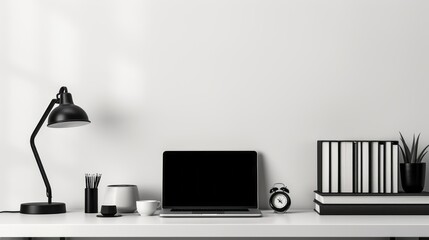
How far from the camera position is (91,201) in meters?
2.23

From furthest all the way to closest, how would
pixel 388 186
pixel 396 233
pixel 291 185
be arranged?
pixel 291 185, pixel 388 186, pixel 396 233

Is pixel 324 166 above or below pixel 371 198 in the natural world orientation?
above

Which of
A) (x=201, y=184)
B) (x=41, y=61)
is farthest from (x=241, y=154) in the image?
(x=41, y=61)

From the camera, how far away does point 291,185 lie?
7.78 feet

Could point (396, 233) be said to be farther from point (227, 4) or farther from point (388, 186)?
point (227, 4)

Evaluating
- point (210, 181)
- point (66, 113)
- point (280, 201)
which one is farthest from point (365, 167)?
point (66, 113)

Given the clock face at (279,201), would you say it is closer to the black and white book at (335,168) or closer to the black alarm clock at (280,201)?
the black alarm clock at (280,201)

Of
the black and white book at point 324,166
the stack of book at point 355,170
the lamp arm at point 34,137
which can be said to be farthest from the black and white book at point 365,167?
the lamp arm at point 34,137

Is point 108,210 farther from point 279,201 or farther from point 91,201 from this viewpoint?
point 279,201

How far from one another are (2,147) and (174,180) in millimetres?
779

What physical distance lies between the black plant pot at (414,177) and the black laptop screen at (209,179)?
601 mm

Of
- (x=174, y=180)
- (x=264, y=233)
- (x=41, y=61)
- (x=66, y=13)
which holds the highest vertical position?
(x=66, y=13)

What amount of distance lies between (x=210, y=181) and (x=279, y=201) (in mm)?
294

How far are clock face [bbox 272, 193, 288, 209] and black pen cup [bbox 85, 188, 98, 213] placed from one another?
723 mm
